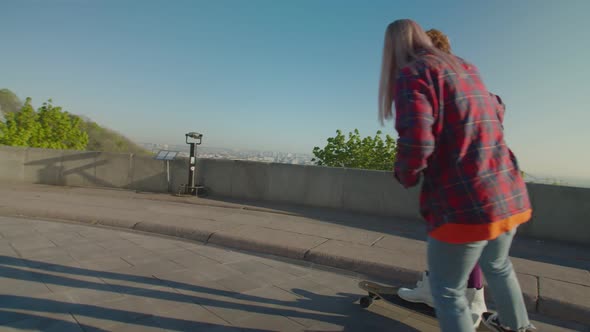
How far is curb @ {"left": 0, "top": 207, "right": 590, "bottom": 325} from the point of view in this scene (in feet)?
11.0

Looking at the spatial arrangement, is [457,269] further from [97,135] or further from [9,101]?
[9,101]

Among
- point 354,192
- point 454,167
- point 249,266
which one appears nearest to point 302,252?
point 249,266

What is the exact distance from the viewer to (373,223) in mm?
6887

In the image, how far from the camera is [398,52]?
6.30 ft

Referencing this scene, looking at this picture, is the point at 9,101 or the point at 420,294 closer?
the point at 420,294

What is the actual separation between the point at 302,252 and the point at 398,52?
3.16m

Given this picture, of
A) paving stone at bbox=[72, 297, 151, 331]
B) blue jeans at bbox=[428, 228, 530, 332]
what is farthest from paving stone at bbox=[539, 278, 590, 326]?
paving stone at bbox=[72, 297, 151, 331]

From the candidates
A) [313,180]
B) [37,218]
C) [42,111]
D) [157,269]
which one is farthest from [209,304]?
[42,111]

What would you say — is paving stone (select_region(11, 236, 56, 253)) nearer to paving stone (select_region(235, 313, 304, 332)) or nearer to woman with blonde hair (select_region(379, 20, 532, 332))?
paving stone (select_region(235, 313, 304, 332))

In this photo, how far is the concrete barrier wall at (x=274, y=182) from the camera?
632cm

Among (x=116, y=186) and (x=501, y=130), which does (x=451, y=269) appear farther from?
(x=116, y=186)

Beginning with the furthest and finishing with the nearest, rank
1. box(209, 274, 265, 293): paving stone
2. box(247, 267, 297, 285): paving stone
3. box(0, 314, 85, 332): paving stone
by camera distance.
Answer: box(247, 267, 297, 285): paving stone < box(209, 274, 265, 293): paving stone < box(0, 314, 85, 332): paving stone

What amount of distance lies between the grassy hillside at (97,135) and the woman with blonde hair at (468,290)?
11552 centimetres

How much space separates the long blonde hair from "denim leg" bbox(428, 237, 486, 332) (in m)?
0.74
